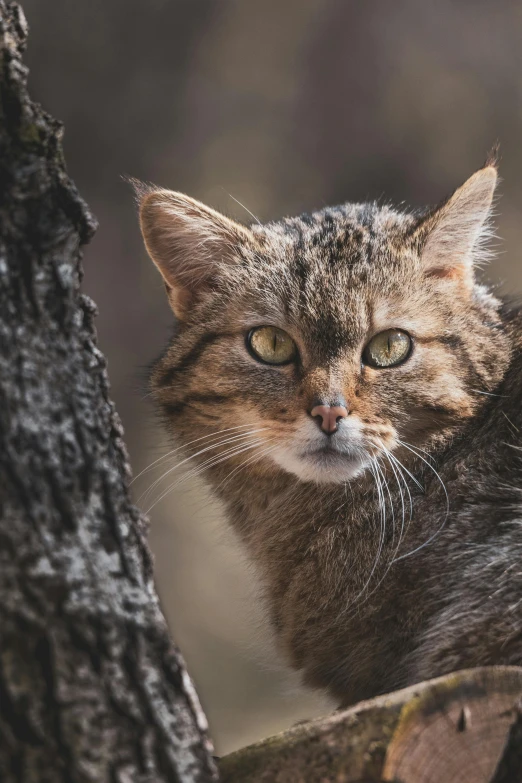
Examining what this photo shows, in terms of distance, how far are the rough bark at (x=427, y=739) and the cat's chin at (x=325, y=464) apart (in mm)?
747

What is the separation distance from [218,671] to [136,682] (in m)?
3.76

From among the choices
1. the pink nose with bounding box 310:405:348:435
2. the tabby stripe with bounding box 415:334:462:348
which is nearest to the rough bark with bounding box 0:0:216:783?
the pink nose with bounding box 310:405:348:435

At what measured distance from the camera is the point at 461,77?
4586 millimetres

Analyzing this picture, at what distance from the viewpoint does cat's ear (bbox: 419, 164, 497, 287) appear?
219cm

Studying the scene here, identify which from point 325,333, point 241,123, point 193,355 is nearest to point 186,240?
point 193,355

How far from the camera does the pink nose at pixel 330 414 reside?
6.33 feet

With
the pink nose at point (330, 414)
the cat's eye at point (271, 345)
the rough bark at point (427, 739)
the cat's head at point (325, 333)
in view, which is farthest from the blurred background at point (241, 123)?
the rough bark at point (427, 739)

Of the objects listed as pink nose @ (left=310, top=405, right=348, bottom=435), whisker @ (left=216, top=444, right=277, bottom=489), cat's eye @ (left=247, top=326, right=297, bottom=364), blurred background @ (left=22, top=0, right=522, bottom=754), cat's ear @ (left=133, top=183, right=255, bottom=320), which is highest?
blurred background @ (left=22, top=0, right=522, bottom=754)

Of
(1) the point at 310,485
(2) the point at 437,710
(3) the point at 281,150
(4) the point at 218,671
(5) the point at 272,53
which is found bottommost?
(2) the point at 437,710

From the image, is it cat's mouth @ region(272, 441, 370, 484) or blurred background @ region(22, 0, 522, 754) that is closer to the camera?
cat's mouth @ region(272, 441, 370, 484)

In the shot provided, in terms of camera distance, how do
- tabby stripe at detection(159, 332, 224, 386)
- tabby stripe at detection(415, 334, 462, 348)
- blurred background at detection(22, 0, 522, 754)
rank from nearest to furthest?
tabby stripe at detection(415, 334, 462, 348), tabby stripe at detection(159, 332, 224, 386), blurred background at detection(22, 0, 522, 754)

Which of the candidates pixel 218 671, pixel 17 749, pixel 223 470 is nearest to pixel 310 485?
pixel 223 470

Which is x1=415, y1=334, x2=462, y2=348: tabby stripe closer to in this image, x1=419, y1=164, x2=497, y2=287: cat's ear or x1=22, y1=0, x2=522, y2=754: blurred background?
x1=419, y1=164, x2=497, y2=287: cat's ear

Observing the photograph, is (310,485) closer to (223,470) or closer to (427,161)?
(223,470)
